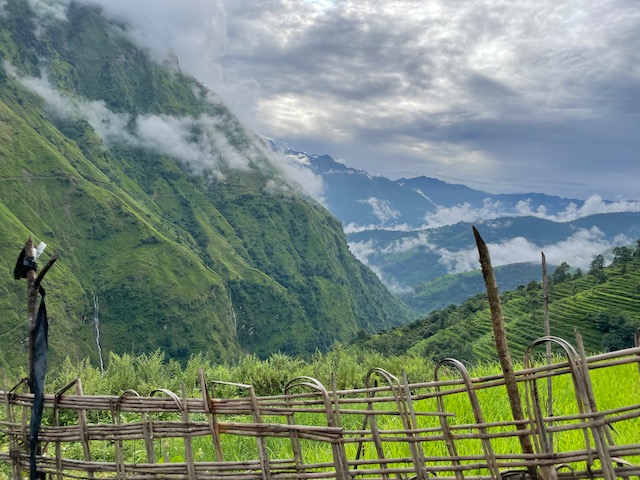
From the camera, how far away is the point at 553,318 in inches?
2552

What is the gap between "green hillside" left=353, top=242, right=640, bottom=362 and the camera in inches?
2211

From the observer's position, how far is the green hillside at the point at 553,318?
184 ft

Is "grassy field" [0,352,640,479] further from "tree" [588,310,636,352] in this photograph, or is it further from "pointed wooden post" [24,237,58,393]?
"tree" [588,310,636,352]

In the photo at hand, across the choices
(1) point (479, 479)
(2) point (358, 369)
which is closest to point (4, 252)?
(2) point (358, 369)

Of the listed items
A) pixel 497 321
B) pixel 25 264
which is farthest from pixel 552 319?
pixel 25 264

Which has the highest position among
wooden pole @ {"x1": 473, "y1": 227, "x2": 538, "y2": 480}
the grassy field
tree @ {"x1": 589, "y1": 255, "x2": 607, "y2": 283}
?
tree @ {"x1": 589, "y1": 255, "x2": 607, "y2": 283}

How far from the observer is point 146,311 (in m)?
179

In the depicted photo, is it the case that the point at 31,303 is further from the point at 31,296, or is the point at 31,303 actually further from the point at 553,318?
the point at 553,318

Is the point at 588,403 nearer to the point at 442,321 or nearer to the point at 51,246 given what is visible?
the point at 442,321

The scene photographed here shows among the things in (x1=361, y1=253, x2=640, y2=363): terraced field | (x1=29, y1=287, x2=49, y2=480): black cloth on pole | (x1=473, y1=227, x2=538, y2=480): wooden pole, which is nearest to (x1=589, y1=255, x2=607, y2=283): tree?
(x1=361, y1=253, x2=640, y2=363): terraced field

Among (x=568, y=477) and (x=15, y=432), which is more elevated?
(x=15, y=432)

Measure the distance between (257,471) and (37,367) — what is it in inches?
83.4

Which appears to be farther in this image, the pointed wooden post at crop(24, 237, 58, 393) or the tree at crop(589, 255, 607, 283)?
the tree at crop(589, 255, 607, 283)

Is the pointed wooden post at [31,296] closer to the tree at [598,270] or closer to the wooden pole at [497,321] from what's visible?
the wooden pole at [497,321]
